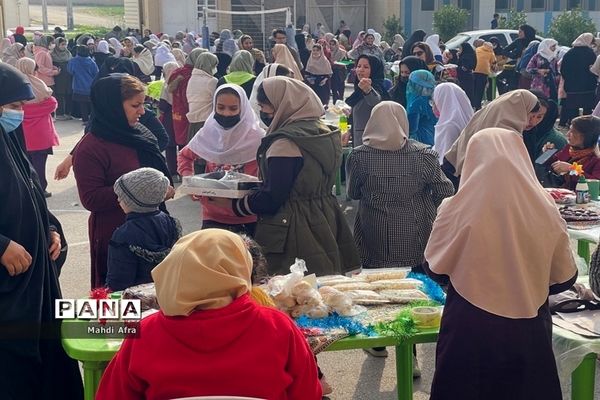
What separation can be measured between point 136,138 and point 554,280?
8.00 ft

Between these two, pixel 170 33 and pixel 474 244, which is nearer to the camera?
pixel 474 244

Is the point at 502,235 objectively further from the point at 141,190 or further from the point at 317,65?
the point at 317,65

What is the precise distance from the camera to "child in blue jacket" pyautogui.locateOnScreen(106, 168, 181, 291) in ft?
13.0

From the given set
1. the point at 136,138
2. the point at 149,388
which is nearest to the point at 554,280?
the point at 149,388

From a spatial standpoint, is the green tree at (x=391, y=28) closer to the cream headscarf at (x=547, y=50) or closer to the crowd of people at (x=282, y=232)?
the cream headscarf at (x=547, y=50)

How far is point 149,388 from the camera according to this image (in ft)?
8.26

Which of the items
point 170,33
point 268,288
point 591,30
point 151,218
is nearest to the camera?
point 268,288

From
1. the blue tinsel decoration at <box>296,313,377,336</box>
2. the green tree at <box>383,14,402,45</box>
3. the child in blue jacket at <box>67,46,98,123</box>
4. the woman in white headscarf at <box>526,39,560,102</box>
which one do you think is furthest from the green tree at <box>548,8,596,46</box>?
the blue tinsel decoration at <box>296,313,377,336</box>

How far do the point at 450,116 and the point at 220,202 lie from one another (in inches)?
128

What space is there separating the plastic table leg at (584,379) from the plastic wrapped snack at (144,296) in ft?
5.81

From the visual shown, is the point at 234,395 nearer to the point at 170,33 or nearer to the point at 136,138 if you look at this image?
the point at 136,138

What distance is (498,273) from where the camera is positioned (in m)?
3.10

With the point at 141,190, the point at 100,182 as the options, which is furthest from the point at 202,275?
the point at 100,182

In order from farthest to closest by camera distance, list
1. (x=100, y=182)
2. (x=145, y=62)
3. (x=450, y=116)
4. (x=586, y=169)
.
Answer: (x=145, y=62)
(x=450, y=116)
(x=586, y=169)
(x=100, y=182)
